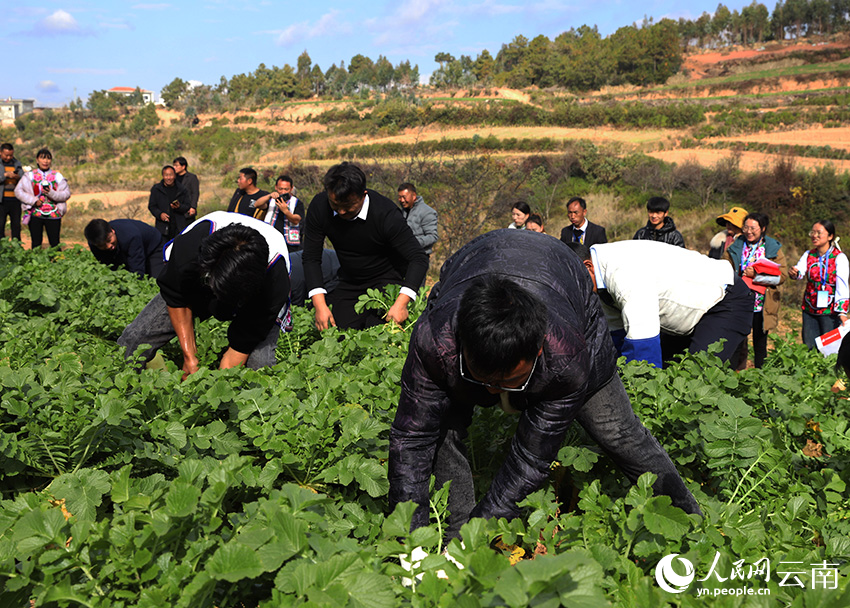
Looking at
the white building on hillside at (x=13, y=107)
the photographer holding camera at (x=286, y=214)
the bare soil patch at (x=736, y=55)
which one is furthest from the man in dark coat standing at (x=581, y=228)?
the white building on hillside at (x=13, y=107)

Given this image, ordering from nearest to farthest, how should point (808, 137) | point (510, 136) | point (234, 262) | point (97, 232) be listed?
point (234, 262) → point (97, 232) → point (808, 137) → point (510, 136)

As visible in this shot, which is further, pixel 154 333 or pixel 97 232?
pixel 97 232

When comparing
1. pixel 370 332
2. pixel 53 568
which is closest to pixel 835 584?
pixel 53 568

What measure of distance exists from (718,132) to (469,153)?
13.0m

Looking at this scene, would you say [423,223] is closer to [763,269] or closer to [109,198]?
[763,269]

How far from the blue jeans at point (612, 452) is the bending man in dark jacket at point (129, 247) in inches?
180

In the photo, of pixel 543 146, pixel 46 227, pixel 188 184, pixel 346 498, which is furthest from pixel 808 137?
pixel 346 498

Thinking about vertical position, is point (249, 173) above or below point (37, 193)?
above

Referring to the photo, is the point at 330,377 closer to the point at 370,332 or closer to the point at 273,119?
the point at 370,332

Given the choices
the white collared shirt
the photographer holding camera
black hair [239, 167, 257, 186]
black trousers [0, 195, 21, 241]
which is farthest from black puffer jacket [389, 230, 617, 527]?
black trousers [0, 195, 21, 241]

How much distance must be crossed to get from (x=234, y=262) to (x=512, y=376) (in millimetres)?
1639

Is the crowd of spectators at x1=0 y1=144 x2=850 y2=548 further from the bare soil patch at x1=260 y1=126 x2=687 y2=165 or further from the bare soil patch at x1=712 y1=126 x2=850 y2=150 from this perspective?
the bare soil patch at x1=712 y1=126 x2=850 y2=150

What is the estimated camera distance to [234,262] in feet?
9.36

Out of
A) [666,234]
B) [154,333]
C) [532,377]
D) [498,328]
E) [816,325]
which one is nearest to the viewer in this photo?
[498,328]
